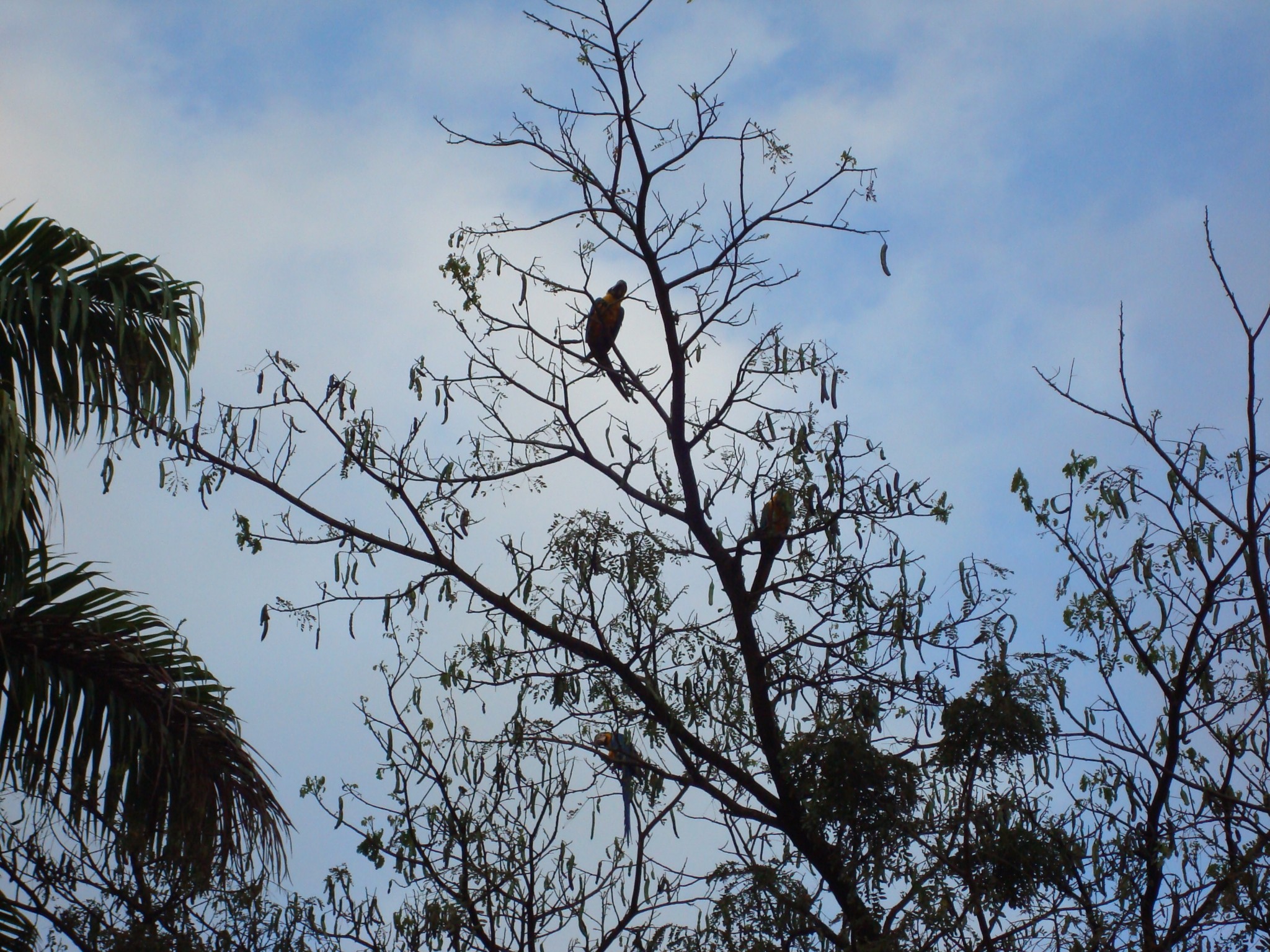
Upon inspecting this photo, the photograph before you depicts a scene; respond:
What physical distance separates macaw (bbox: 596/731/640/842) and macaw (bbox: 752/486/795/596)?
984 mm

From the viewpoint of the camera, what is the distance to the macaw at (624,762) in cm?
520

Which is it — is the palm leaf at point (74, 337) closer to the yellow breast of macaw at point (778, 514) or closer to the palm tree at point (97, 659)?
the palm tree at point (97, 659)

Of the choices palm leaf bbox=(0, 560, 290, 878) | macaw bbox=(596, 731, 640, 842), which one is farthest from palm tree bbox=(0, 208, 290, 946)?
macaw bbox=(596, 731, 640, 842)

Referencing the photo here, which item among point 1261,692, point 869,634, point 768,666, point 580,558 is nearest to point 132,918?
point 580,558

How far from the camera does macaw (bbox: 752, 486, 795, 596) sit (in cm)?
530

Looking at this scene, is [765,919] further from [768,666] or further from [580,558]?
[580,558]

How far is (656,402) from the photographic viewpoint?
18.7 ft

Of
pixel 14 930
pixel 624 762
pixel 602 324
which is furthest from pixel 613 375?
pixel 14 930

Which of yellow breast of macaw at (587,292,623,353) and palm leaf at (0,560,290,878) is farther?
yellow breast of macaw at (587,292,623,353)

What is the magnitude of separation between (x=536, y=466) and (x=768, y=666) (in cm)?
158

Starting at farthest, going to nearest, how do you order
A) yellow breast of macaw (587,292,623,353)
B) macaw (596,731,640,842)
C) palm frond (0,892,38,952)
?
yellow breast of macaw (587,292,623,353) → macaw (596,731,640,842) → palm frond (0,892,38,952)

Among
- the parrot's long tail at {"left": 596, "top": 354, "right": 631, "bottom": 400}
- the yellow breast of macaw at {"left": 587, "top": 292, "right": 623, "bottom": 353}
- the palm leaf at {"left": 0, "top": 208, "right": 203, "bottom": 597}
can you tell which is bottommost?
the palm leaf at {"left": 0, "top": 208, "right": 203, "bottom": 597}

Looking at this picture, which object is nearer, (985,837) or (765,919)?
(985,837)

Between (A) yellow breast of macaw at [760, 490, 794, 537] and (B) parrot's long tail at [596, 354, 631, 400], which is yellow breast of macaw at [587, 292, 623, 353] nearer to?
(B) parrot's long tail at [596, 354, 631, 400]
